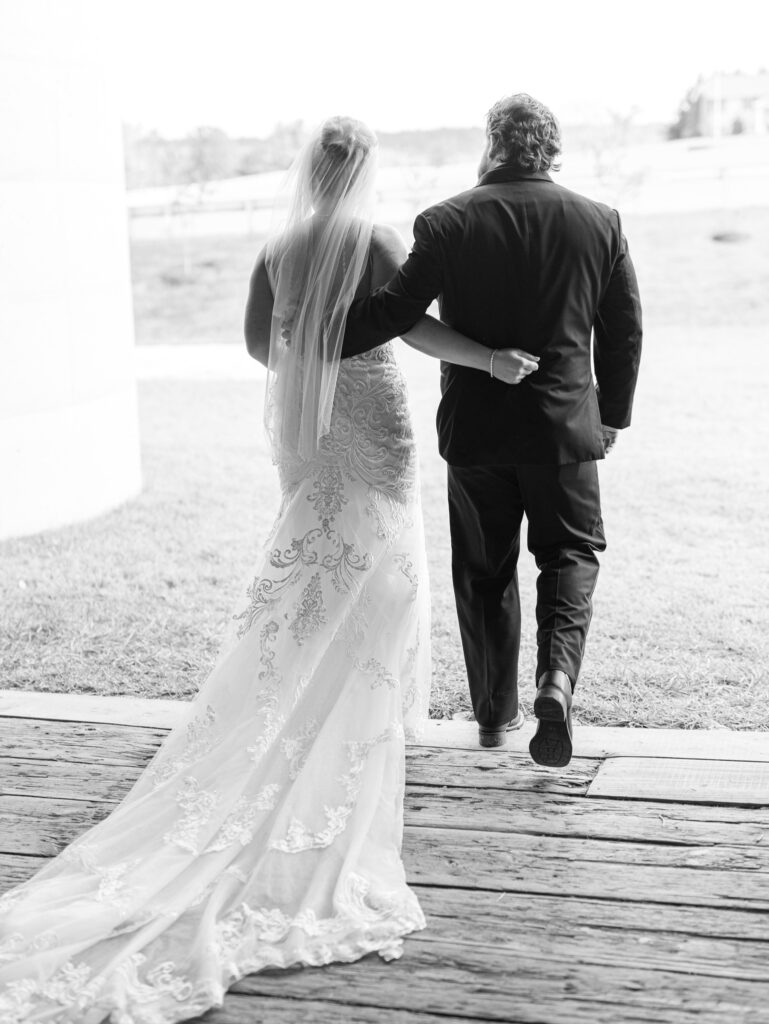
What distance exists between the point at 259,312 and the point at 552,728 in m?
1.26

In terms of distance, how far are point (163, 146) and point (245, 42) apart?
2043 mm

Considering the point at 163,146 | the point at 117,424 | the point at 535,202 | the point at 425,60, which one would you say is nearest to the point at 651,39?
the point at 425,60

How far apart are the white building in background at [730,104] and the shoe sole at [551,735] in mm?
15364

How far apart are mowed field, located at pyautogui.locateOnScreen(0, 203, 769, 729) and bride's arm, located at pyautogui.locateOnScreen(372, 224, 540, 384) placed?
0.85 metres

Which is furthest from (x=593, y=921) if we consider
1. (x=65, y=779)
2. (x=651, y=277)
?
(x=651, y=277)

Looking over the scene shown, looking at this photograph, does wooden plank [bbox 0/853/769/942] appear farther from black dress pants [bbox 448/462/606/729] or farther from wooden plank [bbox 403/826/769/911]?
black dress pants [bbox 448/462/606/729]

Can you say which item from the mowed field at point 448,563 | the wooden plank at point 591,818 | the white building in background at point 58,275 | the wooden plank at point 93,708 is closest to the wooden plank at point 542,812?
the wooden plank at point 591,818

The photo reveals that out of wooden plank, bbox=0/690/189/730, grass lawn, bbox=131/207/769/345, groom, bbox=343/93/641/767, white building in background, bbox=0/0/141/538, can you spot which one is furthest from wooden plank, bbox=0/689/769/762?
grass lawn, bbox=131/207/769/345

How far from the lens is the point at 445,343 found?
9.20 feet

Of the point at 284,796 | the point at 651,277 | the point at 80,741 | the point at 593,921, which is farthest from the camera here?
the point at 651,277

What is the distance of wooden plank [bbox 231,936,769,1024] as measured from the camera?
201cm

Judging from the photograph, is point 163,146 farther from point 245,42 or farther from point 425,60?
point 425,60

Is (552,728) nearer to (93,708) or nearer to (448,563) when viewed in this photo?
(93,708)

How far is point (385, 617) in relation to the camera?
2.90 meters
